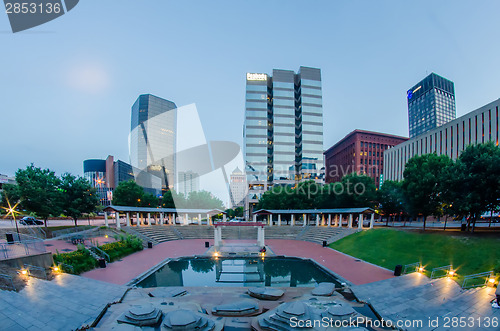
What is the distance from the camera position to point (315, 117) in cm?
8406

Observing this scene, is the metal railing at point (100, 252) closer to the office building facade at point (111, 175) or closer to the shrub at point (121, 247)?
the shrub at point (121, 247)

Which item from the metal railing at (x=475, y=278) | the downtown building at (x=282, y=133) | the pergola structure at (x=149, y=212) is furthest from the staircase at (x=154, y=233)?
the downtown building at (x=282, y=133)

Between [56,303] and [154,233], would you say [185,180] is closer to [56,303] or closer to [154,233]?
[154,233]

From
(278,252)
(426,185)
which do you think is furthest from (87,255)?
(426,185)

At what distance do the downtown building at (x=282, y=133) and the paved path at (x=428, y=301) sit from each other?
65.3 meters

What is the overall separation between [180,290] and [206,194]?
4917 cm

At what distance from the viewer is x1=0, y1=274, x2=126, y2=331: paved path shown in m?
8.85

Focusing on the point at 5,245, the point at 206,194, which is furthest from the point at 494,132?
the point at 5,245

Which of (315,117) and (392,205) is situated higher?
(315,117)

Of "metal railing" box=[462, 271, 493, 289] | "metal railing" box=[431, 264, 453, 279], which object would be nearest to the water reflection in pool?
"metal railing" box=[431, 264, 453, 279]

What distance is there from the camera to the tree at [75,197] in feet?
91.5

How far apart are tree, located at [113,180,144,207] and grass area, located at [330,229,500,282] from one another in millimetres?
43780

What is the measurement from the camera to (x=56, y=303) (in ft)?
35.9

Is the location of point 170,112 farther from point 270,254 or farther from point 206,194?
point 270,254
